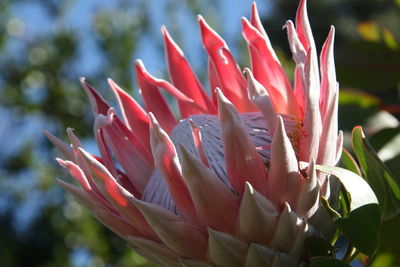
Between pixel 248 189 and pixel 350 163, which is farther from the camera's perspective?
pixel 350 163

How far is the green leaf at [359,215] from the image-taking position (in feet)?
3.58

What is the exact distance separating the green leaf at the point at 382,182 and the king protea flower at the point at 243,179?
0.19ft

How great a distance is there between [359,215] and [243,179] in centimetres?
19

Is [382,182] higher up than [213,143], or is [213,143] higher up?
[213,143]

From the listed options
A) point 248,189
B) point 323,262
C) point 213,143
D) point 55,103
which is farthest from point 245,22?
point 55,103

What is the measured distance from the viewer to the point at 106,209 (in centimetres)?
121

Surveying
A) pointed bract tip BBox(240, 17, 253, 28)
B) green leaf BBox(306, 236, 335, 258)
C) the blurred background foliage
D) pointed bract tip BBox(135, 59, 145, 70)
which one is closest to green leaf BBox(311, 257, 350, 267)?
green leaf BBox(306, 236, 335, 258)

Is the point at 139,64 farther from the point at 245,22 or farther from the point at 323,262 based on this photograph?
the point at 323,262

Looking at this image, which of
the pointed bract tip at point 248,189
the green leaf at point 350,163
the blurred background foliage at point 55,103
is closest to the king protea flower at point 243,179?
the pointed bract tip at point 248,189

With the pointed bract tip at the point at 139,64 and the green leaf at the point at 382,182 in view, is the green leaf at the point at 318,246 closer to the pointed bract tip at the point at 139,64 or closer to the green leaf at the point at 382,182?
the green leaf at the point at 382,182

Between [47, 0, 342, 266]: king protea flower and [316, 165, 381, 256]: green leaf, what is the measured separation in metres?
0.04

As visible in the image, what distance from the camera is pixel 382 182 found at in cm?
121

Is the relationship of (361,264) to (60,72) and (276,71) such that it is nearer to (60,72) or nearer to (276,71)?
(276,71)

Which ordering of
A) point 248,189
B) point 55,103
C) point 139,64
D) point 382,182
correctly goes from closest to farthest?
point 248,189
point 382,182
point 139,64
point 55,103
